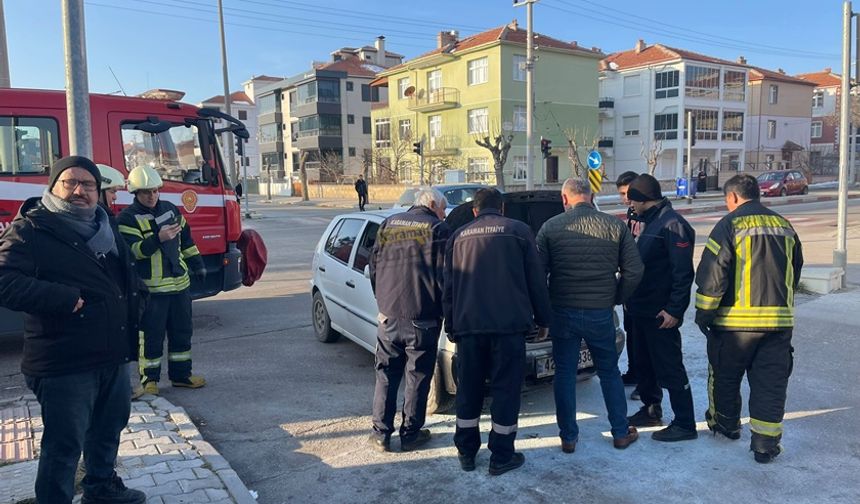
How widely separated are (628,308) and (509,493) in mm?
1680

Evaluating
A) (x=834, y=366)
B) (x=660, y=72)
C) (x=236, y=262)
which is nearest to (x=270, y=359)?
(x=236, y=262)

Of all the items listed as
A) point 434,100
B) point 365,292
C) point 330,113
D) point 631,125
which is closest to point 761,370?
point 365,292

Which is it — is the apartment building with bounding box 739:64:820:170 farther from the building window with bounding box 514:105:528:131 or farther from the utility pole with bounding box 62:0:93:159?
the utility pole with bounding box 62:0:93:159

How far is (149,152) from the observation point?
24.7 ft

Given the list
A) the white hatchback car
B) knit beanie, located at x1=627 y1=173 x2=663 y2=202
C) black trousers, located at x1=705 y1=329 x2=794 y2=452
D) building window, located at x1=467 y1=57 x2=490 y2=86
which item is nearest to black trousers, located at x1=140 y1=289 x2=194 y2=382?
the white hatchback car

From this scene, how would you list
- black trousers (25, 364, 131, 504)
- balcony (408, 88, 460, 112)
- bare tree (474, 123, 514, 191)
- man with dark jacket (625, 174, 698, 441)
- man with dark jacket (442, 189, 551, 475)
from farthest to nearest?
balcony (408, 88, 460, 112) → bare tree (474, 123, 514, 191) → man with dark jacket (625, 174, 698, 441) → man with dark jacket (442, 189, 551, 475) → black trousers (25, 364, 131, 504)

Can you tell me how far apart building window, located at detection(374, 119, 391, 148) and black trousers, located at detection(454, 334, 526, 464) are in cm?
4903

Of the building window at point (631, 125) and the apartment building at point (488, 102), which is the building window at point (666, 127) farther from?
the apartment building at point (488, 102)

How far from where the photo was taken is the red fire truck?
22.6 feet

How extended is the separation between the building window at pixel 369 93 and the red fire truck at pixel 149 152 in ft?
181

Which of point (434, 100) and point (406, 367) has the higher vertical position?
point (434, 100)

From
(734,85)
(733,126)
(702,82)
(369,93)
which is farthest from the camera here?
(369,93)

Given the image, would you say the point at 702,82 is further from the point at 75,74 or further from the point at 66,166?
the point at 66,166

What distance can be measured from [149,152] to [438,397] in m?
4.95
